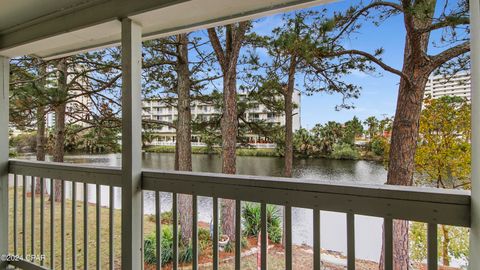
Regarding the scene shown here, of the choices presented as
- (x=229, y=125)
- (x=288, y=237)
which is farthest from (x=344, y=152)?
(x=288, y=237)

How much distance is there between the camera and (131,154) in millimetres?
1802

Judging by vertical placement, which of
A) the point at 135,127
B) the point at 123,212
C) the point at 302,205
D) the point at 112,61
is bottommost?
the point at 123,212

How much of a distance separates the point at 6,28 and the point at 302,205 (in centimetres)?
280

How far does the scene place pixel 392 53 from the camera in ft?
13.4

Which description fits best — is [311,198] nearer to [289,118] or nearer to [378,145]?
[378,145]

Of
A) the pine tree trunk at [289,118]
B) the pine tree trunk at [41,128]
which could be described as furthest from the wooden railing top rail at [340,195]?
the pine tree trunk at [41,128]

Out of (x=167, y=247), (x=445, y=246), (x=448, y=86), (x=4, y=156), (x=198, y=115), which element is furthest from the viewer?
(x=198, y=115)

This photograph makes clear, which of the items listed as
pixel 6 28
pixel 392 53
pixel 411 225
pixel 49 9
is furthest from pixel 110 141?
pixel 411 225

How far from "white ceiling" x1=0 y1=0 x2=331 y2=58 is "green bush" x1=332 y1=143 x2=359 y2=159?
2618 mm

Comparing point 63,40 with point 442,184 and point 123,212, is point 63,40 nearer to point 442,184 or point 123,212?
point 123,212

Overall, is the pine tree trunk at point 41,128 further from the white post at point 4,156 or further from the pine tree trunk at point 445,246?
the pine tree trunk at point 445,246

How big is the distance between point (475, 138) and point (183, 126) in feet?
18.2

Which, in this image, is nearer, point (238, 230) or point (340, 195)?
point (340, 195)

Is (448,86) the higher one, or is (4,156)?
(448,86)
